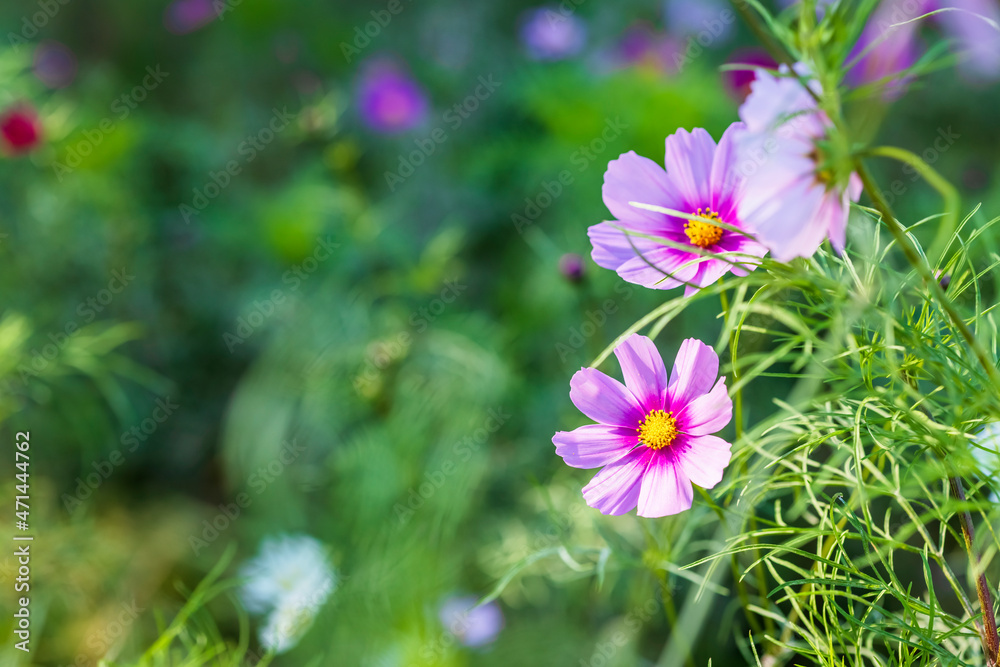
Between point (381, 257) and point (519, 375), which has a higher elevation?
point (381, 257)

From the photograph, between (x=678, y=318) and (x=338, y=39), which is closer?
(x=678, y=318)

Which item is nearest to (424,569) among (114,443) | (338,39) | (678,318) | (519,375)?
(519,375)

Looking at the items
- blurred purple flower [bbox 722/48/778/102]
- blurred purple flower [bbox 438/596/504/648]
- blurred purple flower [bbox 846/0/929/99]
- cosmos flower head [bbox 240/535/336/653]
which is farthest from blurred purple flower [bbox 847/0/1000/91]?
cosmos flower head [bbox 240/535/336/653]

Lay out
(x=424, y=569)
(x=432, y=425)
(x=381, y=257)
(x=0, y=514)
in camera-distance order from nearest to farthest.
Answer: (x=424, y=569) < (x=432, y=425) < (x=0, y=514) < (x=381, y=257)

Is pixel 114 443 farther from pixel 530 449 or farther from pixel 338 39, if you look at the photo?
pixel 338 39

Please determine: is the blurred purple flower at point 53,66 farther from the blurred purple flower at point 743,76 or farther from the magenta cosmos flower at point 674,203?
the magenta cosmos flower at point 674,203

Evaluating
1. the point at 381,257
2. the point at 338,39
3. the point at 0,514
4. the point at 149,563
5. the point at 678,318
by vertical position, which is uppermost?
the point at 338,39

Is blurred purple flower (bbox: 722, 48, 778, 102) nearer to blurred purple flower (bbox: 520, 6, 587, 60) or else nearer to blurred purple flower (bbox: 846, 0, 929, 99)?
blurred purple flower (bbox: 846, 0, 929, 99)
